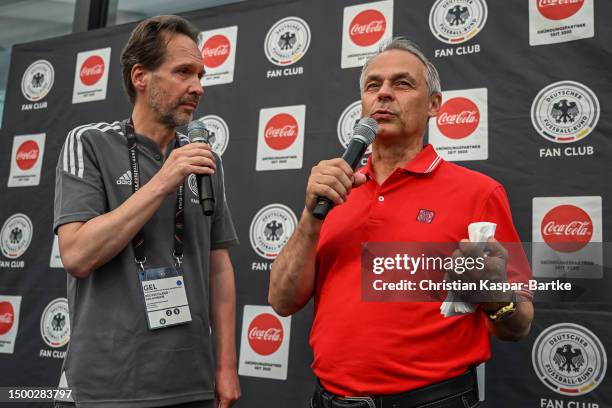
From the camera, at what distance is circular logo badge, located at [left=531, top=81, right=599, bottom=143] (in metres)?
1.90

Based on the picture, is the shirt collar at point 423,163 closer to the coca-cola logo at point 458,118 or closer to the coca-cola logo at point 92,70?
the coca-cola logo at point 458,118

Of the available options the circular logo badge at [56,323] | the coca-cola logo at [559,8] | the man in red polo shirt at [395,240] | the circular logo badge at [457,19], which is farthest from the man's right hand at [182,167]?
the circular logo badge at [56,323]

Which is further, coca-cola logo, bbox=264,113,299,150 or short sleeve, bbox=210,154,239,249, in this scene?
coca-cola logo, bbox=264,113,299,150

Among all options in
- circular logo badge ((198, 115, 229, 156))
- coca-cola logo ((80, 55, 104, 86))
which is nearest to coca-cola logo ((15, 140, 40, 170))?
coca-cola logo ((80, 55, 104, 86))

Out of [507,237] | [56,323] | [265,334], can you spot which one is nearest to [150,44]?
[507,237]

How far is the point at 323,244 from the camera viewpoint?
53.2 inches

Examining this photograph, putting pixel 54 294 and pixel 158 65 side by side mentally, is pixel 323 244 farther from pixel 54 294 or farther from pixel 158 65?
pixel 54 294

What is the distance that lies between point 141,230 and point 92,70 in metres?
2.04

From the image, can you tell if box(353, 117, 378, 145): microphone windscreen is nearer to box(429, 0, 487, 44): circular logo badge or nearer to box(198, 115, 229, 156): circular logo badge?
box(429, 0, 487, 44): circular logo badge

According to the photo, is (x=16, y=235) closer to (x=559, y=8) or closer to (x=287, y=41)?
(x=287, y=41)

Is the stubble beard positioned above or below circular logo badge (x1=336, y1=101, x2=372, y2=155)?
below

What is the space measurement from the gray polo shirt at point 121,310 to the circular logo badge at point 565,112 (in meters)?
1.33

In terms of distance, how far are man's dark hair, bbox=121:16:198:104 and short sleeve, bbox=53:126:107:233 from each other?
0.90 feet

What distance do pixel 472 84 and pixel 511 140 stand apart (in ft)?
0.91
